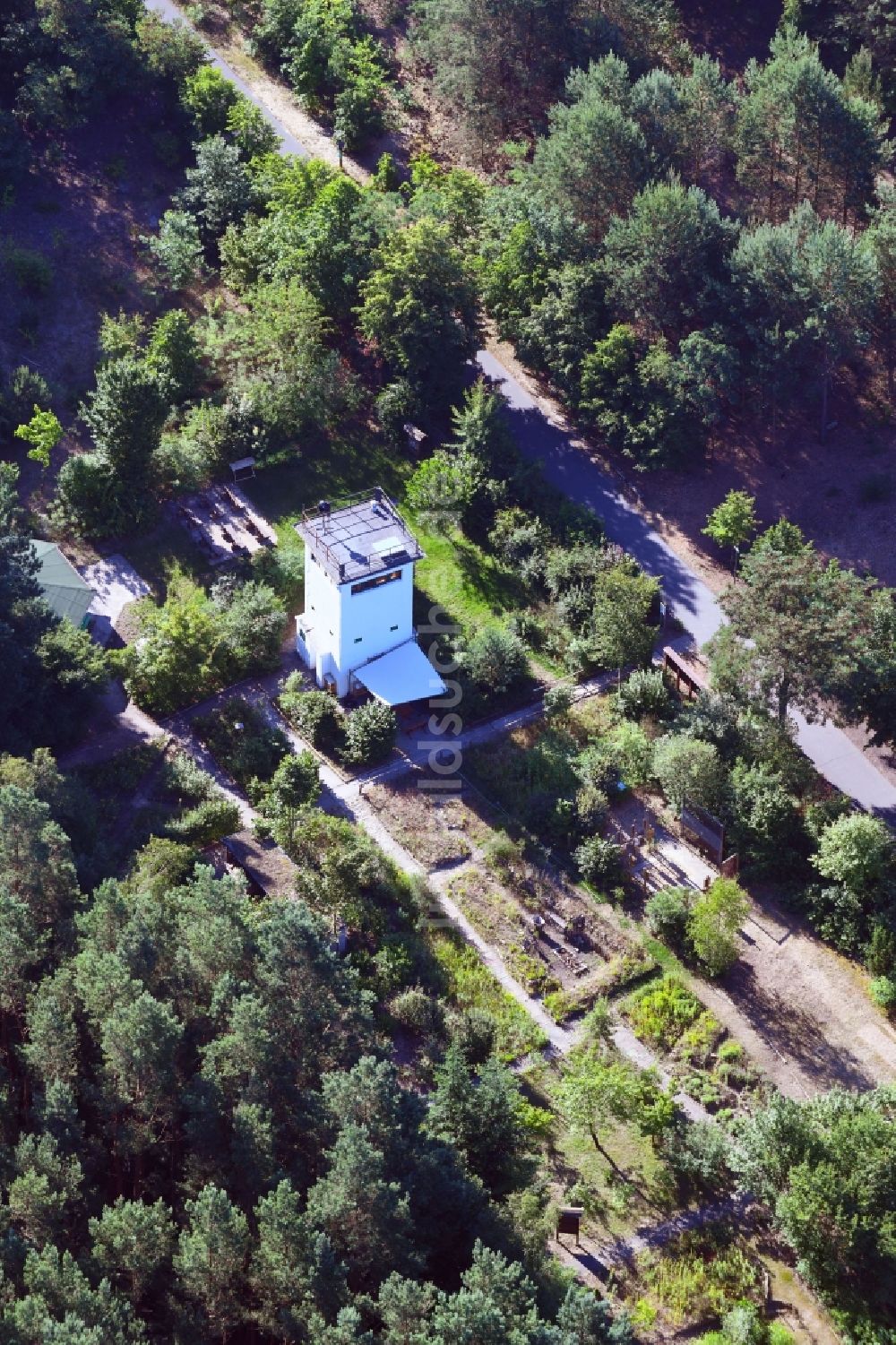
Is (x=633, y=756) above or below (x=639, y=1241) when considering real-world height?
above

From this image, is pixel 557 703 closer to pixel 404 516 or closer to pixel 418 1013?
pixel 404 516

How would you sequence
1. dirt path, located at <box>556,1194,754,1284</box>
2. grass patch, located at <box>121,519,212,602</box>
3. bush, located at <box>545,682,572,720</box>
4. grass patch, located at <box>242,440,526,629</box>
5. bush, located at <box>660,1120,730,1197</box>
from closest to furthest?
dirt path, located at <box>556,1194,754,1284</box>, bush, located at <box>660,1120,730,1197</box>, bush, located at <box>545,682,572,720</box>, grass patch, located at <box>242,440,526,629</box>, grass patch, located at <box>121,519,212,602</box>

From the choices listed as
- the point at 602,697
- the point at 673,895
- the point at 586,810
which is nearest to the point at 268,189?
the point at 602,697

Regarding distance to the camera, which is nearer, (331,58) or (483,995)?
(483,995)

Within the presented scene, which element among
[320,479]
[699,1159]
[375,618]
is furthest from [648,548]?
[699,1159]

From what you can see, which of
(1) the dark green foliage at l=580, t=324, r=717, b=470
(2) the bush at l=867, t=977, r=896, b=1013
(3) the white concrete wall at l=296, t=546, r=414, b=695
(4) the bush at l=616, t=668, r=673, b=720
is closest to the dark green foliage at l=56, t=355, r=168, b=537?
(3) the white concrete wall at l=296, t=546, r=414, b=695

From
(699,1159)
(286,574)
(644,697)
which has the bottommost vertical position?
(699,1159)

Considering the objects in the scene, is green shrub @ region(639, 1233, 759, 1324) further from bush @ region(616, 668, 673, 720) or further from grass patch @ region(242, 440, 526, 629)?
grass patch @ region(242, 440, 526, 629)
